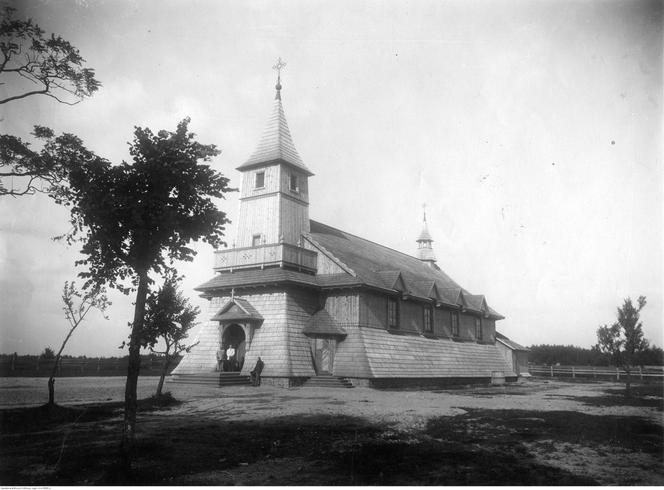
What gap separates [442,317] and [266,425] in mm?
27430

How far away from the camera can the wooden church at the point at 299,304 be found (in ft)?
86.8

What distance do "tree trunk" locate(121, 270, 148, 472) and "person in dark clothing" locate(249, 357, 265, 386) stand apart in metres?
16.5

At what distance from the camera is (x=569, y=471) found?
318 inches

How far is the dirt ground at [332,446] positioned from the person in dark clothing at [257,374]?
8.55 meters

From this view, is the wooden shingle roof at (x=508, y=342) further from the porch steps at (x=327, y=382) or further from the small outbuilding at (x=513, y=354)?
the porch steps at (x=327, y=382)

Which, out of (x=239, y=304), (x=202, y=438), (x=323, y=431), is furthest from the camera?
(x=239, y=304)

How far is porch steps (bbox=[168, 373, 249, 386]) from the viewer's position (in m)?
24.6

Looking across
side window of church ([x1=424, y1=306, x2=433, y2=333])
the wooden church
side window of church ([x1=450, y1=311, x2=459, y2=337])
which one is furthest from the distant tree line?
side window of church ([x1=424, y1=306, x2=433, y2=333])

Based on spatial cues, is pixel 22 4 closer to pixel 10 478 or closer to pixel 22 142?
pixel 22 142

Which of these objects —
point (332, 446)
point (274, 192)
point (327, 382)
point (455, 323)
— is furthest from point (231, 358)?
point (455, 323)

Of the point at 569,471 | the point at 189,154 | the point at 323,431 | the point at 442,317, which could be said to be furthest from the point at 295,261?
the point at 569,471

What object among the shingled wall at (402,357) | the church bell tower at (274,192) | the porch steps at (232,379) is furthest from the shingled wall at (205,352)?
the shingled wall at (402,357)

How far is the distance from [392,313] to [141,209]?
24433mm

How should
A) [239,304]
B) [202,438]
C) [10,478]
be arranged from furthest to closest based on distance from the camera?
1. [239,304]
2. [202,438]
3. [10,478]
